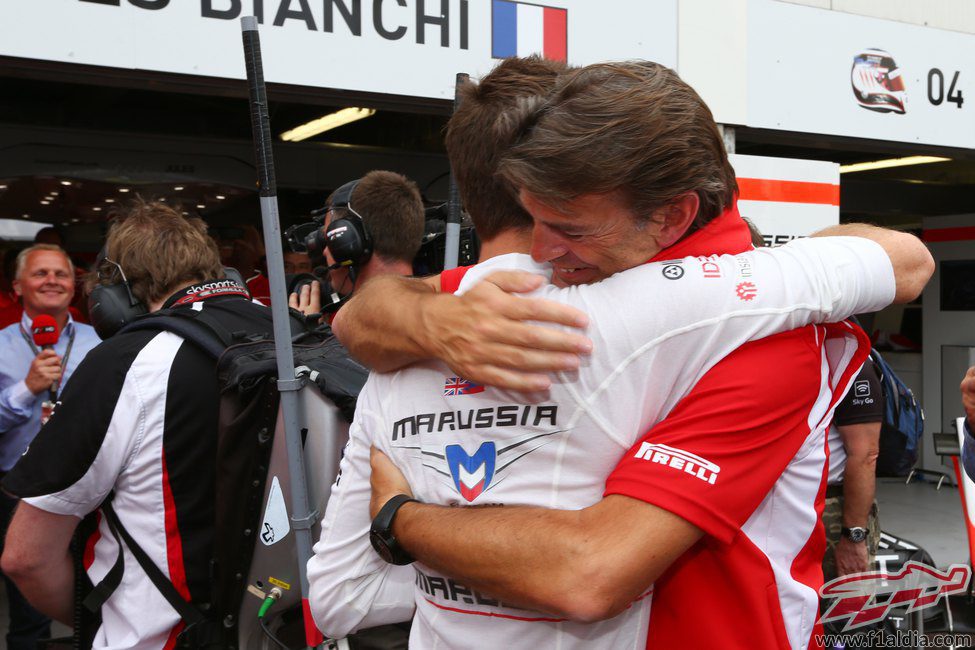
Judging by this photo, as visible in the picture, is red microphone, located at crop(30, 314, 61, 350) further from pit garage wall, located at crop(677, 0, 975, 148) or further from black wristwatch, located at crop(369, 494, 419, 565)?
pit garage wall, located at crop(677, 0, 975, 148)

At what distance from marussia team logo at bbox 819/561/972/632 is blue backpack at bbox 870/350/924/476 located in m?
0.43

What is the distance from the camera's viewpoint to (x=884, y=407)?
10.7 ft

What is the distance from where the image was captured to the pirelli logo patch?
3.50 ft

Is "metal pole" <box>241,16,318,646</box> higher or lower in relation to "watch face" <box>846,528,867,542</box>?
higher

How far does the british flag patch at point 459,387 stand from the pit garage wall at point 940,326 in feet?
32.3

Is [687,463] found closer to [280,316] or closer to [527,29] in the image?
[280,316]

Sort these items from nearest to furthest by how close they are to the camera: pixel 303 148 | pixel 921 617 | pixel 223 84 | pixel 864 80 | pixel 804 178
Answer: pixel 921 617 → pixel 223 84 → pixel 804 178 → pixel 864 80 → pixel 303 148

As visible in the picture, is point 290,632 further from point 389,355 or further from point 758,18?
point 758,18

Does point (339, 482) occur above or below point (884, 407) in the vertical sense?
above

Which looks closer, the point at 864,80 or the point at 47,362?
the point at 47,362

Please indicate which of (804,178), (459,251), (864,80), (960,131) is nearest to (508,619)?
(459,251)

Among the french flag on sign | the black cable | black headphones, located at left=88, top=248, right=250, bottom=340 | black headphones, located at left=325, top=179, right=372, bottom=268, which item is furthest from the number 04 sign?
the black cable

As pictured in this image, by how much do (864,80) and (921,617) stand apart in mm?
3356

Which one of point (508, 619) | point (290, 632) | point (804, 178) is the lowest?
point (290, 632)
